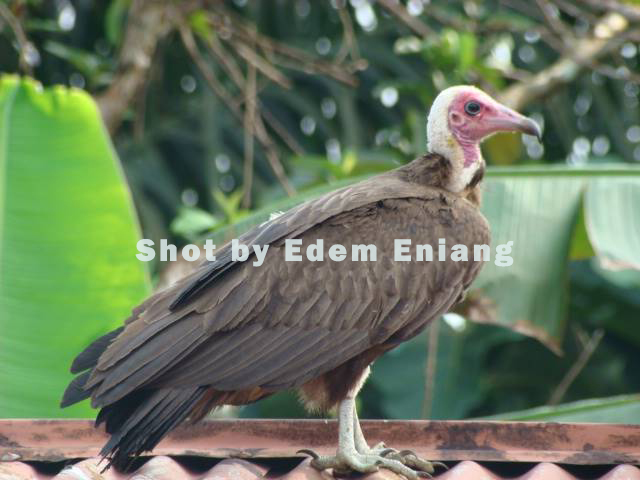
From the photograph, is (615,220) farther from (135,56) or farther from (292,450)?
(135,56)

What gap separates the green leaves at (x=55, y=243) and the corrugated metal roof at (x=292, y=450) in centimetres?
97

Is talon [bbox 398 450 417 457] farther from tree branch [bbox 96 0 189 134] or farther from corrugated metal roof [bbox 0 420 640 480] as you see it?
tree branch [bbox 96 0 189 134]

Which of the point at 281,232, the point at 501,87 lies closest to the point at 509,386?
the point at 501,87

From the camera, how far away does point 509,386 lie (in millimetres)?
7418

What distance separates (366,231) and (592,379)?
3.94 m

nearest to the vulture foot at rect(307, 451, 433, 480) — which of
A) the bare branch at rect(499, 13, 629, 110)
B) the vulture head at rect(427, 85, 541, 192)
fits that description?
the vulture head at rect(427, 85, 541, 192)

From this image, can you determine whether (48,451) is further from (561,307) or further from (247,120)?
(247,120)

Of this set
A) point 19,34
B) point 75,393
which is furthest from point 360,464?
point 19,34

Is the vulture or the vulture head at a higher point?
the vulture head

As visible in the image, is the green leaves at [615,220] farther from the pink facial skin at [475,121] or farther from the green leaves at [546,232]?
the pink facial skin at [475,121]

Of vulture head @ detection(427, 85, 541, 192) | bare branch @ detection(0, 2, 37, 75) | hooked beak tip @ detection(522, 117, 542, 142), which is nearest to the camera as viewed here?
hooked beak tip @ detection(522, 117, 542, 142)

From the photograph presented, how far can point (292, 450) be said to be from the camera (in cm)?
338

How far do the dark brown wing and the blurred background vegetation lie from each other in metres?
0.82

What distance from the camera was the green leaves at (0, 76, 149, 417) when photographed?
4281 millimetres
